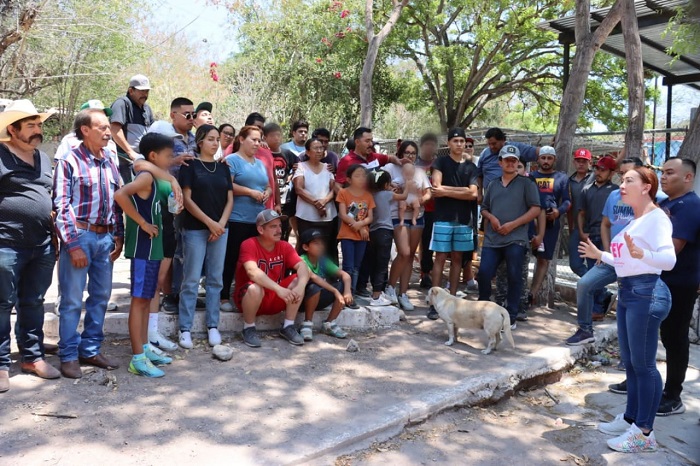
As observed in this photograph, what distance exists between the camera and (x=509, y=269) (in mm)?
6699

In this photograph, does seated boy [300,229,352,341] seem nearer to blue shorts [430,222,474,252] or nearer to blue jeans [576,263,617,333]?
blue shorts [430,222,474,252]

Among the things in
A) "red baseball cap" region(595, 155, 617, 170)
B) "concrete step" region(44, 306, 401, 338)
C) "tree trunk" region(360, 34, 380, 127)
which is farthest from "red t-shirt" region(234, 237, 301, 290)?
"tree trunk" region(360, 34, 380, 127)

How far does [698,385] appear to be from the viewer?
222 inches

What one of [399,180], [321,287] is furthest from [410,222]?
[321,287]

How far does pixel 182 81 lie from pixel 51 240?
18045 mm

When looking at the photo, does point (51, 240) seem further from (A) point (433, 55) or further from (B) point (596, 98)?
(B) point (596, 98)

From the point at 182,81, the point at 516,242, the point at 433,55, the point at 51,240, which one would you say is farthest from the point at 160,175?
the point at 182,81

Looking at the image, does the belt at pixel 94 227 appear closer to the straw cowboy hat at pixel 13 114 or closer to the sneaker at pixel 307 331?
the straw cowboy hat at pixel 13 114

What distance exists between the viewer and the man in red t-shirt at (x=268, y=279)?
5.49 meters

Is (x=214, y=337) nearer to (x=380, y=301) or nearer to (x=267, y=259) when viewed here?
(x=267, y=259)

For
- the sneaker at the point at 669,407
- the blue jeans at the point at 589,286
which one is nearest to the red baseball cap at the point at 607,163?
the blue jeans at the point at 589,286

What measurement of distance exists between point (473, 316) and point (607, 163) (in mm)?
2726

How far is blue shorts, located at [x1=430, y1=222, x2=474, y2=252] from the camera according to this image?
7.12 m

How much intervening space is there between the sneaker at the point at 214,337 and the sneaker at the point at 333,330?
45.0 inches
